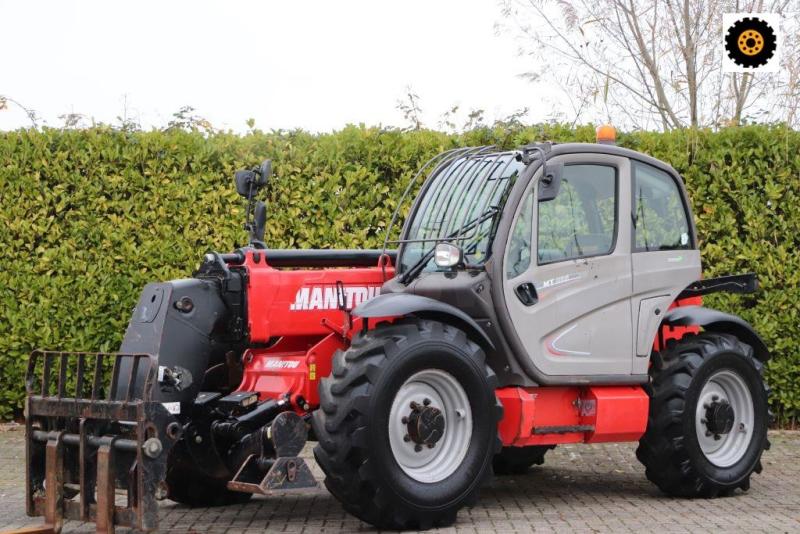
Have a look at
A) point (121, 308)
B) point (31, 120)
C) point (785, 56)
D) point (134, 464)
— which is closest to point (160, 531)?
point (134, 464)

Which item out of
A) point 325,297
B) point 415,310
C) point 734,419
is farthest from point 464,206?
point 734,419

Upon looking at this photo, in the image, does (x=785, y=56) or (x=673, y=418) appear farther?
(x=785, y=56)

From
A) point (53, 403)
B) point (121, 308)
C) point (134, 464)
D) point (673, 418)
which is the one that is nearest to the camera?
point (134, 464)

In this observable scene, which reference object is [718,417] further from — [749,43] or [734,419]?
[749,43]

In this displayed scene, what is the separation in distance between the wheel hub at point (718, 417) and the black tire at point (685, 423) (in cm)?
19

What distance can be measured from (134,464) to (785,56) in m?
11.6

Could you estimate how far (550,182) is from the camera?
841 cm

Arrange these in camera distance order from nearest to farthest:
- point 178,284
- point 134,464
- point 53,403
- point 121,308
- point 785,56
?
1. point 134,464
2. point 53,403
3. point 178,284
4. point 121,308
5. point 785,56

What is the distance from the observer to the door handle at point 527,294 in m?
8.33

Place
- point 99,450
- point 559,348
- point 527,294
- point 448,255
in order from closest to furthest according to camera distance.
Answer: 1. point 99,450
2. point 448,255
3. point 527,294
4. point 559,348

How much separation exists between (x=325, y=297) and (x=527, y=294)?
138 cm

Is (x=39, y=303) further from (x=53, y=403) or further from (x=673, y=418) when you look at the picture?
(x=673, y=418)

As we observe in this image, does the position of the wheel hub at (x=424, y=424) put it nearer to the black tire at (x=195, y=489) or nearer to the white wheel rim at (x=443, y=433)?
A: the white wheel rim at (x=443, y=433)

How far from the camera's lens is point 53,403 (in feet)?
25.1
